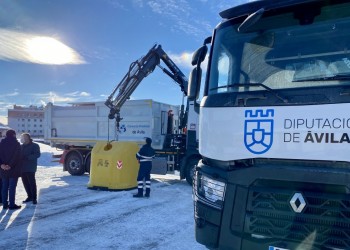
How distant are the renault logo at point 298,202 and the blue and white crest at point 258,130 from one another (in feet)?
1.52

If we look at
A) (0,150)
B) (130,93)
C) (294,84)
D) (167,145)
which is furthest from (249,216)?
(130,93)

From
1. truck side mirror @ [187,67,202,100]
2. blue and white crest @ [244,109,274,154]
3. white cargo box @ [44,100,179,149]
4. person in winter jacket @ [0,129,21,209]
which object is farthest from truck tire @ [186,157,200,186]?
blue and white crest @ [244,109,274,154]

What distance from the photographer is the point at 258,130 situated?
2.87 metres

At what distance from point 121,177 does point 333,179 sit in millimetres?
7610

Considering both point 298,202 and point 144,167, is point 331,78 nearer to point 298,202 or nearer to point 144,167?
point 298,202

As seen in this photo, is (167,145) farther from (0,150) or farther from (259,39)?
(259,39)

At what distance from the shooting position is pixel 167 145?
12.5 m

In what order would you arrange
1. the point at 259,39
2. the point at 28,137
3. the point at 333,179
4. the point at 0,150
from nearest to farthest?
the point at 333,179, the point at 259,39, the point at 0,150, the point at 28,137

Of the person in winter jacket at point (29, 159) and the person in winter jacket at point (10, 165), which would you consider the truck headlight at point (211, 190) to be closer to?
the person in winter jacket at point (10, 165)

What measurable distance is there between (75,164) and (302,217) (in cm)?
1220

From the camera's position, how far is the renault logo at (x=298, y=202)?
2.53 metres

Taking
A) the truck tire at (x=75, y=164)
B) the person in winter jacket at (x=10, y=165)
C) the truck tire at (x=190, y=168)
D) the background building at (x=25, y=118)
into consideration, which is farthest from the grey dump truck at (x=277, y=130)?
the background building at (x=25, y=118)

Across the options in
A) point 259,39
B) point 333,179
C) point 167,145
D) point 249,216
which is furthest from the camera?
point 167,145

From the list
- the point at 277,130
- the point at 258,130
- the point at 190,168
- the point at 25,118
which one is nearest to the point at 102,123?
the point at 190,168
